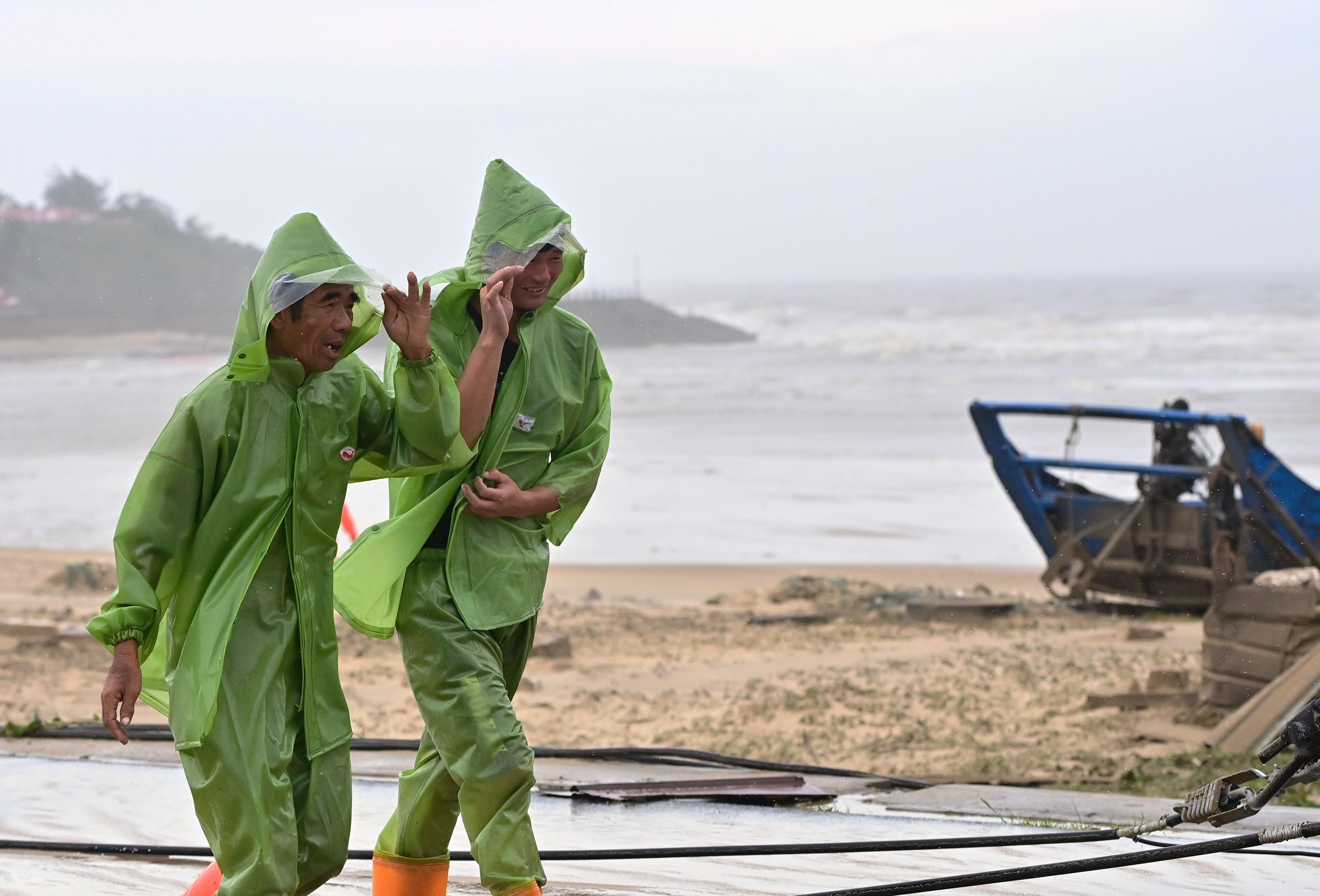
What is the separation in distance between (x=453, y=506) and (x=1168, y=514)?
7.72m

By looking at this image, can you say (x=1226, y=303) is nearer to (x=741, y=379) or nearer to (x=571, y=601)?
(x=741, y=379)

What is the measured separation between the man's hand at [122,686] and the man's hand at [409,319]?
0.80 m

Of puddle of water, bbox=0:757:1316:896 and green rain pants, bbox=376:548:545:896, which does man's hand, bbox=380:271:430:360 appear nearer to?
green rain pants, bbox=376:548:545:896

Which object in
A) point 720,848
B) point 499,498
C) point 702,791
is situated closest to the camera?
point 499,498

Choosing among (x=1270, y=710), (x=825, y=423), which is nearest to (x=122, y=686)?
(x=1270, y=710)

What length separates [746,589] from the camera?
12938mm

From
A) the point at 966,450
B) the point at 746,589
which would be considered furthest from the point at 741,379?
the point at 746,589

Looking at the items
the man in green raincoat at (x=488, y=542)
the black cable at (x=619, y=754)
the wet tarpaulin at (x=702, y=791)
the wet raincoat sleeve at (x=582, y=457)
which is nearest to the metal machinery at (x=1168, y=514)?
the black cable at (x=619, y=754)

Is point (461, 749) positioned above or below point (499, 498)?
below

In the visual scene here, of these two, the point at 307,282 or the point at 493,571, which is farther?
the point at 493,571

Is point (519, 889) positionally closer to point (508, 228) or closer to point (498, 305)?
point (498, 305)

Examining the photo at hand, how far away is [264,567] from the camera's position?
Result: 308 cm

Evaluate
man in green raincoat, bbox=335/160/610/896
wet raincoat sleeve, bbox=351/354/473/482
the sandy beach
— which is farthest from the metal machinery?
wet raincoat sleeve, bbox=351/354/473/482

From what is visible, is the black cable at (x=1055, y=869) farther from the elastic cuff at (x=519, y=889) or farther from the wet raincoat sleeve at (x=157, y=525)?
the wet raincoat sleeve at (x=157, y=525)
